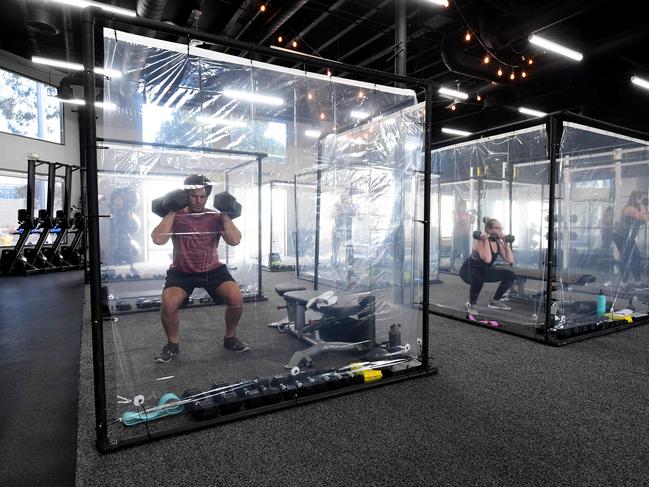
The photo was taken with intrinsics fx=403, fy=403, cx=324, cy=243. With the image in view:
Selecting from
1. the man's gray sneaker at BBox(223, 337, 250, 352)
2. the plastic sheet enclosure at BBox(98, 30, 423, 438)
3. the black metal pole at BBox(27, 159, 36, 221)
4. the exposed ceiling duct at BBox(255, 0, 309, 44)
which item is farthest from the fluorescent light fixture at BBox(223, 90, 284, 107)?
the black metal pole at BBox(27, 159, 36, 221)

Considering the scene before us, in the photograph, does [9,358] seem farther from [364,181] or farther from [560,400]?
[560,400]

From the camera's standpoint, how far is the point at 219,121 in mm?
2229

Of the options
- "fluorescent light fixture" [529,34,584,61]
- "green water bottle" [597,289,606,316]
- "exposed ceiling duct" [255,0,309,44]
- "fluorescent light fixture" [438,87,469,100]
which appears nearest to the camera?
"green water bottle" [597,289,606,316]

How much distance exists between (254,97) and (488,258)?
3.22 metres

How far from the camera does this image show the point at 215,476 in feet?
5.28

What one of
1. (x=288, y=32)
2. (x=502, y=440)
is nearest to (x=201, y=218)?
(x=502, y=440)

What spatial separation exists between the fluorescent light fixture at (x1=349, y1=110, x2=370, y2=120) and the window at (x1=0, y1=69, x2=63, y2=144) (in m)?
7.78

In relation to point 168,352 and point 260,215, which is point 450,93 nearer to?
point 260,215

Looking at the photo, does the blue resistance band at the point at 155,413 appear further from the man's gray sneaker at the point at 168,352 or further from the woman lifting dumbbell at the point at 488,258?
the woman lifting dumbbell at the point at 488,258

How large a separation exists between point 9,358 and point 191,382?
1635 millimetres

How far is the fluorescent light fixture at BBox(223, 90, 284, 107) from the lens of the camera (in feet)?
7.37

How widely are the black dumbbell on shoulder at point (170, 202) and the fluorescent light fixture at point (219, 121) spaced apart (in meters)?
0.40

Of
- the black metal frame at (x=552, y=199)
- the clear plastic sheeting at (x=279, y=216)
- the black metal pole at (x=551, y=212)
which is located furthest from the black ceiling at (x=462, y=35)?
the clear plastic sheeting at (x=279, y=216)

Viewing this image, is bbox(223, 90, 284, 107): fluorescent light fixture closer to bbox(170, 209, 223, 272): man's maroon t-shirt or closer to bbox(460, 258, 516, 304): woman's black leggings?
bbox(170, 209, 223, 272): man's maroon t-shirt
